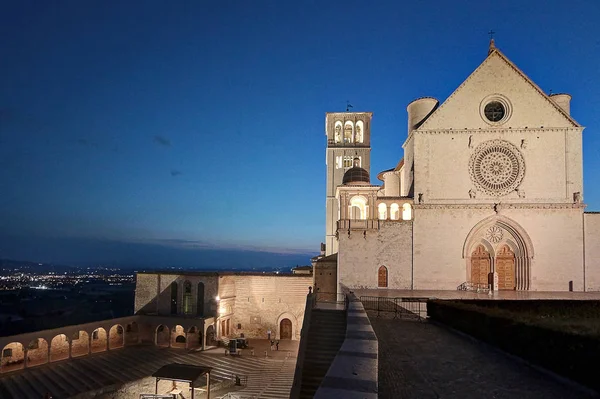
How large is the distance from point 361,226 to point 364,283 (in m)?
3.69

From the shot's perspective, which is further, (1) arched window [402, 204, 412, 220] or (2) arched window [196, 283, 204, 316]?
(2) arched window [196, 283, 204, 316]

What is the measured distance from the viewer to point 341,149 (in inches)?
1730

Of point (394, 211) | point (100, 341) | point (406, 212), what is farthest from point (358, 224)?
point (100, 341)

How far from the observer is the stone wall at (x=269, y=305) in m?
36.6

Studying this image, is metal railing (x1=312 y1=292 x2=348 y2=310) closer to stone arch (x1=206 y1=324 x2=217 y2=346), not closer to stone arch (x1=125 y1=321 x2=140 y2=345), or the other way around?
stone arch (x1=206 y1=324 x2=217 y2=346)

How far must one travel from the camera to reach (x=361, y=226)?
27516mm

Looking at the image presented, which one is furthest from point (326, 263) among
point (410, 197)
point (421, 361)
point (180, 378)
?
point (421, 361)

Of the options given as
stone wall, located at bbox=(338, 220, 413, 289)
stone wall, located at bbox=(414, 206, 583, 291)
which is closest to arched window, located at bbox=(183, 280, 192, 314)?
stone wall, located at bbox=(338, 220, 413, 289)

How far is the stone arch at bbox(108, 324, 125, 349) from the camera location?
34.2 meters

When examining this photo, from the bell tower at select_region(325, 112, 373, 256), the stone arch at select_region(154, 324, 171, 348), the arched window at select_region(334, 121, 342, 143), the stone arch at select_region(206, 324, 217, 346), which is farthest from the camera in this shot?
the arched window at select_region(334, 121, 342, 143)

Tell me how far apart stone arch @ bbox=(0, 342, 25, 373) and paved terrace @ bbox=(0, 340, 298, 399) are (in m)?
1.14

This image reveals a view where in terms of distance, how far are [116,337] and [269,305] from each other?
43.0 ft

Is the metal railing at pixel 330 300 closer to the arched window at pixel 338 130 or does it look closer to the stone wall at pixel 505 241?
the stone wall at pixel 505 241

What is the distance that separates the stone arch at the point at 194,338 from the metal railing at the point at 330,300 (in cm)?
1270
